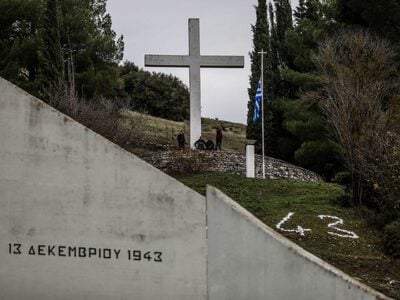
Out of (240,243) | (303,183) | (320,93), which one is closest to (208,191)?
(240,243)

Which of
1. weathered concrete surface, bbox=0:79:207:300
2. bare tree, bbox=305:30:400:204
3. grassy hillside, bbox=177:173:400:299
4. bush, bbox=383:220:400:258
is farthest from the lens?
bare tree, bbox=305:30:400:204

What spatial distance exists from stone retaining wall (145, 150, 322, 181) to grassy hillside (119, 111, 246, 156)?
1649 mm

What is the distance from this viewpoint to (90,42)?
30984 mm

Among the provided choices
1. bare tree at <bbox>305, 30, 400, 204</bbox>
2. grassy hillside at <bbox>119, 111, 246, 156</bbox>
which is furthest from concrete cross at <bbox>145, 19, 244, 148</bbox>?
bare tree at <bbox>305, 30, 400, 204</bbox>

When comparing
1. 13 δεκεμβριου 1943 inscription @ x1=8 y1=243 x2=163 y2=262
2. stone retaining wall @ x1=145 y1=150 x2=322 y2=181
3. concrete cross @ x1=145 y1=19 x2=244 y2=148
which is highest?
concrete cross @ x1=145 y1=19 x2=244 y2=148

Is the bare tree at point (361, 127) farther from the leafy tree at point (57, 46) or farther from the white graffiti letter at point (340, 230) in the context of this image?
the leafy tree at point (57, 46)

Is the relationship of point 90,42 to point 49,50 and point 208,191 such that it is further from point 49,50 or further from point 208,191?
point 208,191

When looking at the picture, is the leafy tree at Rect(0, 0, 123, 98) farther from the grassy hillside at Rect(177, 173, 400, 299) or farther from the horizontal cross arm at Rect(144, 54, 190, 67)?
the grassy hillside at Rect(177, 173, 400, 299)

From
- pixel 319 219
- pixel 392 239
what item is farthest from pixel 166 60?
pixel 392 239

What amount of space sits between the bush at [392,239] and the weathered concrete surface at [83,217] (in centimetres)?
601

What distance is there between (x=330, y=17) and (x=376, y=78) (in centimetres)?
1135

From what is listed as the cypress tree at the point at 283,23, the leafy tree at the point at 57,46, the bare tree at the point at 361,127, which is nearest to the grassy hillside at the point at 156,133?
the leafy tree at the point at 57,46

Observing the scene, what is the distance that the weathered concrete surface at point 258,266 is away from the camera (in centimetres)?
872

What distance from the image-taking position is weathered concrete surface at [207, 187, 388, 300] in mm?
8719
